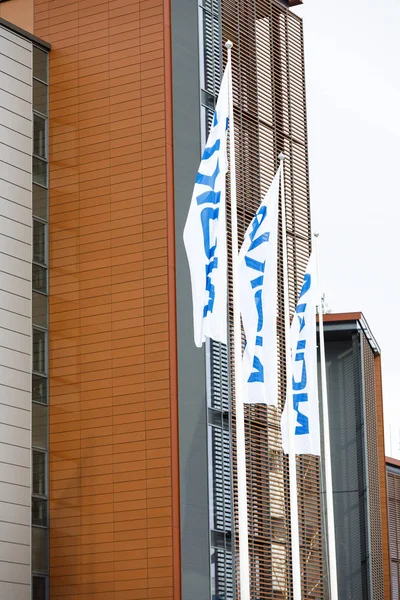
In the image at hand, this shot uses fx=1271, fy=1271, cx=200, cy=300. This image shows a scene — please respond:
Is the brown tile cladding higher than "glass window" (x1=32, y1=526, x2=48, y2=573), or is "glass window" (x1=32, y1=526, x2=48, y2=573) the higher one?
the brown tile cladding

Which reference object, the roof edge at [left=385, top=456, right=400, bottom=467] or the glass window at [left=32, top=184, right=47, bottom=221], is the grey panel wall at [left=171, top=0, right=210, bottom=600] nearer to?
the glass window at [left=32, top=184, right=47, bottom=221]

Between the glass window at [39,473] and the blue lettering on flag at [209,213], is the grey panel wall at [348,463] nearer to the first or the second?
the glass window at [39,473]

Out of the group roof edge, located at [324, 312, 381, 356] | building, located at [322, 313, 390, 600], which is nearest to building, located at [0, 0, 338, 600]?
roof edge, located at [324, 312, 381, 356]

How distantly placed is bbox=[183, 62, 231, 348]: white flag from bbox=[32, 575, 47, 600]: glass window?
36.3ft

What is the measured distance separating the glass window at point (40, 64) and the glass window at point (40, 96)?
0.61ft

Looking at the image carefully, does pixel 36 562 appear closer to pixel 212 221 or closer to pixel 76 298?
pixel 76 298

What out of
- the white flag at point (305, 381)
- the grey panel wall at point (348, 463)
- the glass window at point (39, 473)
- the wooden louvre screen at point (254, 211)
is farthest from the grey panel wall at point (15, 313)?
the grey panel wall at point (348, 463)

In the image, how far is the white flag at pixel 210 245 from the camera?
71.8ft

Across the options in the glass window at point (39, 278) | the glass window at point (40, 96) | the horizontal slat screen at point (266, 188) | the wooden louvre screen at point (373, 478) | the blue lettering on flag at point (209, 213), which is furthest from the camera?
the wooden louvre screen at point (373, 478)

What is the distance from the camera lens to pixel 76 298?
3212 cm

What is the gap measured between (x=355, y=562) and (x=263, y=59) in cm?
1931

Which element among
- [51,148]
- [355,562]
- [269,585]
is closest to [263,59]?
[51,148]

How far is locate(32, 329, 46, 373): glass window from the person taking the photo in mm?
32031

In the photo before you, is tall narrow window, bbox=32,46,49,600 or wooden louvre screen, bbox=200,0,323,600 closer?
tall narrow window, bbox=32,46,49,600
